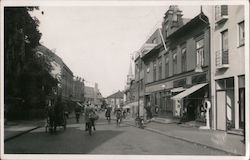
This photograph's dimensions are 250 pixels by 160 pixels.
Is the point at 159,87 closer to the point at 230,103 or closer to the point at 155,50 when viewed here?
the point at 155,50

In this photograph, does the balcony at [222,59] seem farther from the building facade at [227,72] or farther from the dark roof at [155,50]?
the dark roof at [155,50]

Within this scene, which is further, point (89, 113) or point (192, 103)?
point (192, 103)

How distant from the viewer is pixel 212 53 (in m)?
20.0

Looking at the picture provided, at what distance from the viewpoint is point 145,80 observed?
3978cm

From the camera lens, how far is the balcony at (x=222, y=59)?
17.6 metres

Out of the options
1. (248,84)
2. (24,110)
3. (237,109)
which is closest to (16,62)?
(237,109)

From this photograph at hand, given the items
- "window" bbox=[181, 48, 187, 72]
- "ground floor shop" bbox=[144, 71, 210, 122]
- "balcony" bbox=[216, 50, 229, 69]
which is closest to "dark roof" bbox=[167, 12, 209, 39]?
"window" bbox=[181, 48, 187, 72]

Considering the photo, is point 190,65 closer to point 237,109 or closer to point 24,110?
point 237,109

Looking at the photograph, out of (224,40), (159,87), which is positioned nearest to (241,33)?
(224,40)

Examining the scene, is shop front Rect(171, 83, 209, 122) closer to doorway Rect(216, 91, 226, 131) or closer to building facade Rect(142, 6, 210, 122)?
building facade Rect(142, 6, 210, 122)

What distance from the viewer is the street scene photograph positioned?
36.0 feet

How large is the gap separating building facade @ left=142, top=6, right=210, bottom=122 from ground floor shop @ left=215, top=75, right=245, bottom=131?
5.92ft

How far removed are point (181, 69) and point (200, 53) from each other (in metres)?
3.87

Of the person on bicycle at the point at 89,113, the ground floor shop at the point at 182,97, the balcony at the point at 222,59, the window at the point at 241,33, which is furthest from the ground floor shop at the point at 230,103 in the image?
the person on bicycle at the point at 89,113
